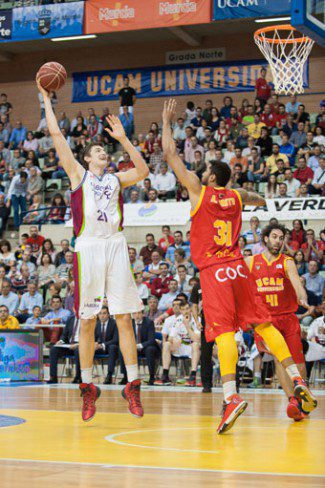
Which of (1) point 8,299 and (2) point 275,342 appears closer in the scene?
(2) point 275,342

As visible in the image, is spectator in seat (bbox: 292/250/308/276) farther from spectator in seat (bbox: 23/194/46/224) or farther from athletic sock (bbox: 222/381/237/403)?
athletic sock (bbox: 222/381/237/403)

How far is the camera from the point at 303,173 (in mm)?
19500

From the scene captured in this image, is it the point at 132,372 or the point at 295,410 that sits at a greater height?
the point at 132,372

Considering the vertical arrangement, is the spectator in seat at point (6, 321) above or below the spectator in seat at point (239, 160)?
below

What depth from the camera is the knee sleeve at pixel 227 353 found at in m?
6.71

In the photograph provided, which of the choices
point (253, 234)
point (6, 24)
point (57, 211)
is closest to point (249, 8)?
point (57, 211)

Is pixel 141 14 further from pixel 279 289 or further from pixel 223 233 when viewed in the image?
pixel 223 233

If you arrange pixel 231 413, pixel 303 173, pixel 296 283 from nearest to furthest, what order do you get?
pixel 231 413 → pixel 296 283 → pixel 303 173

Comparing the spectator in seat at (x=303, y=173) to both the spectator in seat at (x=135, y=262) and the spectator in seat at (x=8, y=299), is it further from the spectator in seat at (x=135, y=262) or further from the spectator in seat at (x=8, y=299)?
the spectator in seat at (x=8, y=299)

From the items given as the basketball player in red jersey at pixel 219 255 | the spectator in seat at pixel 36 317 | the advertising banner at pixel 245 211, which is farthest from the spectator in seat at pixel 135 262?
the basketball player in red jersey at pixel 219 255

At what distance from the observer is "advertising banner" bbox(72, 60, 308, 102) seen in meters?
27.2

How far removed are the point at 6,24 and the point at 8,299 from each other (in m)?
11.8

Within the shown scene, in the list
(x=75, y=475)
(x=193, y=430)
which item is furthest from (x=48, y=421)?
(x=75, y=475)

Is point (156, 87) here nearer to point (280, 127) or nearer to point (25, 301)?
point (280, 127)
